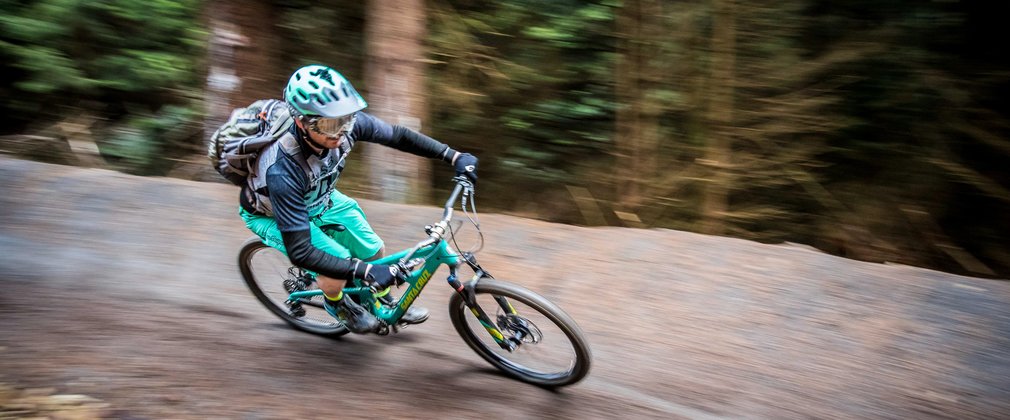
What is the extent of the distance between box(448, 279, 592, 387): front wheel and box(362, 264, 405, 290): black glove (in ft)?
1.68

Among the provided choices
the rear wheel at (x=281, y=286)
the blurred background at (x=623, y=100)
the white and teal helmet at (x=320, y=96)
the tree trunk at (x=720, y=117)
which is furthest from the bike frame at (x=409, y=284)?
the tree trunk at (x=720, y=117)

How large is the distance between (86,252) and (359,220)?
298cm

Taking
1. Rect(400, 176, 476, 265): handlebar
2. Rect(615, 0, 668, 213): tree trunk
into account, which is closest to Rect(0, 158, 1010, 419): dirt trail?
Rect(400, 176, 476, 265): handlebar

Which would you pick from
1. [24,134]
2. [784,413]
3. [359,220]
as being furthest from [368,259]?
[24,134]

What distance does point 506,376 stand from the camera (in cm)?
432

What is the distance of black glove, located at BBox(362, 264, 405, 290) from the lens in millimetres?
3541

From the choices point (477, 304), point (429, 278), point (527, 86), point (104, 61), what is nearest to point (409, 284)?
point (429, 278)

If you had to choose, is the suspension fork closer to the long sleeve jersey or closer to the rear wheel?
the long sleeve jersey

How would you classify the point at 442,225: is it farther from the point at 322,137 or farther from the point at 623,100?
the point at 623,100

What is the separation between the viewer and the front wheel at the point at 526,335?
3.73m

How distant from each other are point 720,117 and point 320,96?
18.7 ft

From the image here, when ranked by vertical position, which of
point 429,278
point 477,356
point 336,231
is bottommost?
point 477,356

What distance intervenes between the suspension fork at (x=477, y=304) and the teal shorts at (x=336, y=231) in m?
0.71

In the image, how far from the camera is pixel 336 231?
430 cm
